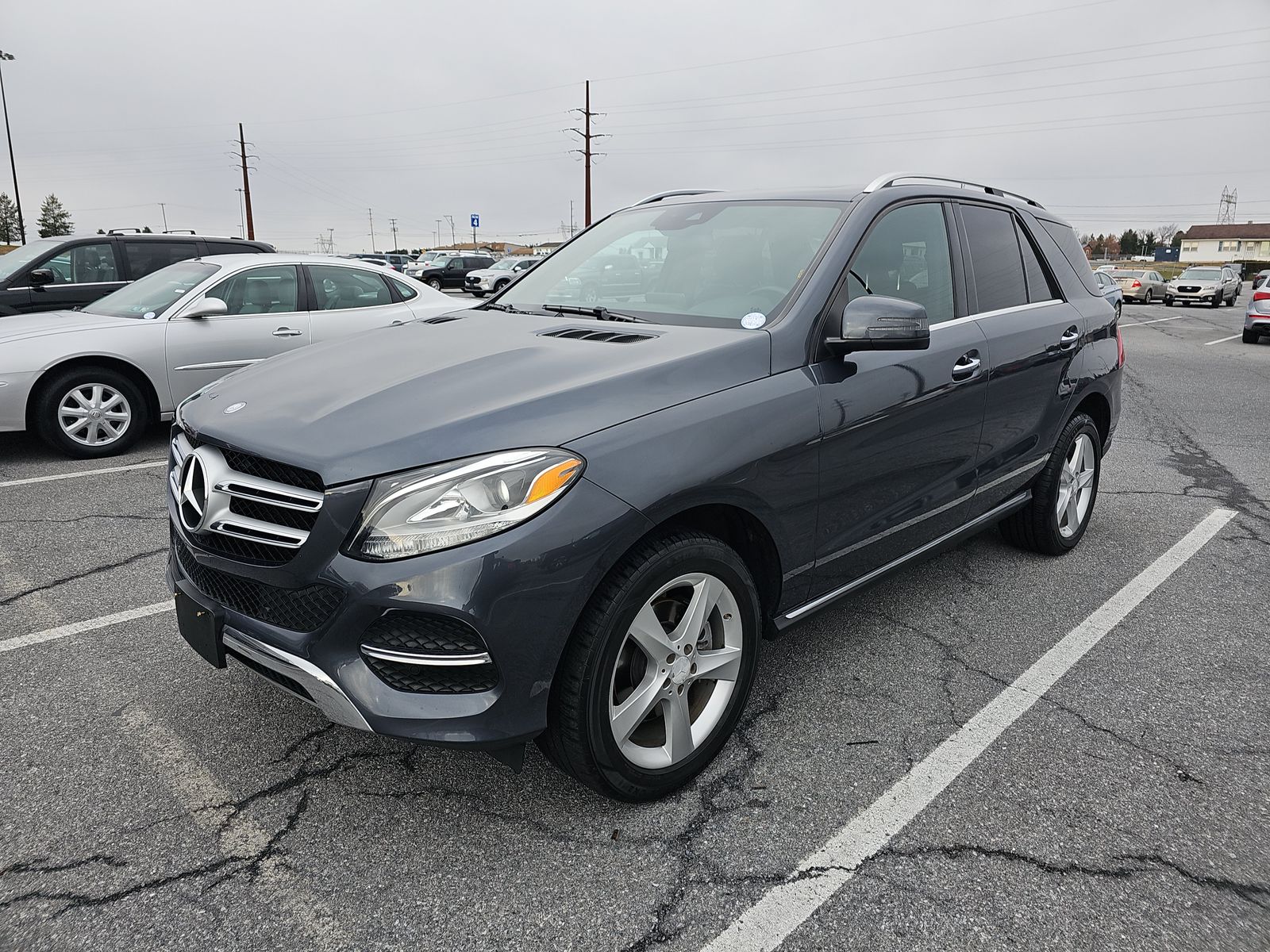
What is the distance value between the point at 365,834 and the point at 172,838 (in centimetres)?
51

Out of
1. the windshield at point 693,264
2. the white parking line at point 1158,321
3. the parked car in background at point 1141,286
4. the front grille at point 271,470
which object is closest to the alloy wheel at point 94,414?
the windshield at point 693,264

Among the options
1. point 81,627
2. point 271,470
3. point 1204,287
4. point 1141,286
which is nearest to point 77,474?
point 81,627

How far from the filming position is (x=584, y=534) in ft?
7.06

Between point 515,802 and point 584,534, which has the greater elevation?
point 584,534

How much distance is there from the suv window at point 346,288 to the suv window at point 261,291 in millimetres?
210

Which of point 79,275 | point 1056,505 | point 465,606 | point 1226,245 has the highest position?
point 1226,245

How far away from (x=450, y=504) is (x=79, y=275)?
919cm

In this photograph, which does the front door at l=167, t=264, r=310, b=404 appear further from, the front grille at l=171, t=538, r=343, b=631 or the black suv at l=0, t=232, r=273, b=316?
the front grille at l=171, t=538, r=343, b=631

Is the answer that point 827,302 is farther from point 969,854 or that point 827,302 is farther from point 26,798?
point 26,798

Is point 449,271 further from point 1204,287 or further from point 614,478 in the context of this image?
point 614,478

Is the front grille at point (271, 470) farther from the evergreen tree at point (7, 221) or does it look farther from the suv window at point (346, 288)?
the evergreen tree at point (7, 221)

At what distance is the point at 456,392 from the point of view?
96.0 inches

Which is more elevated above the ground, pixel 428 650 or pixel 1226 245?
pixel 1226 245

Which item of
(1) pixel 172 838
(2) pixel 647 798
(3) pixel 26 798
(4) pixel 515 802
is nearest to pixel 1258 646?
(2) pixel 647 798
